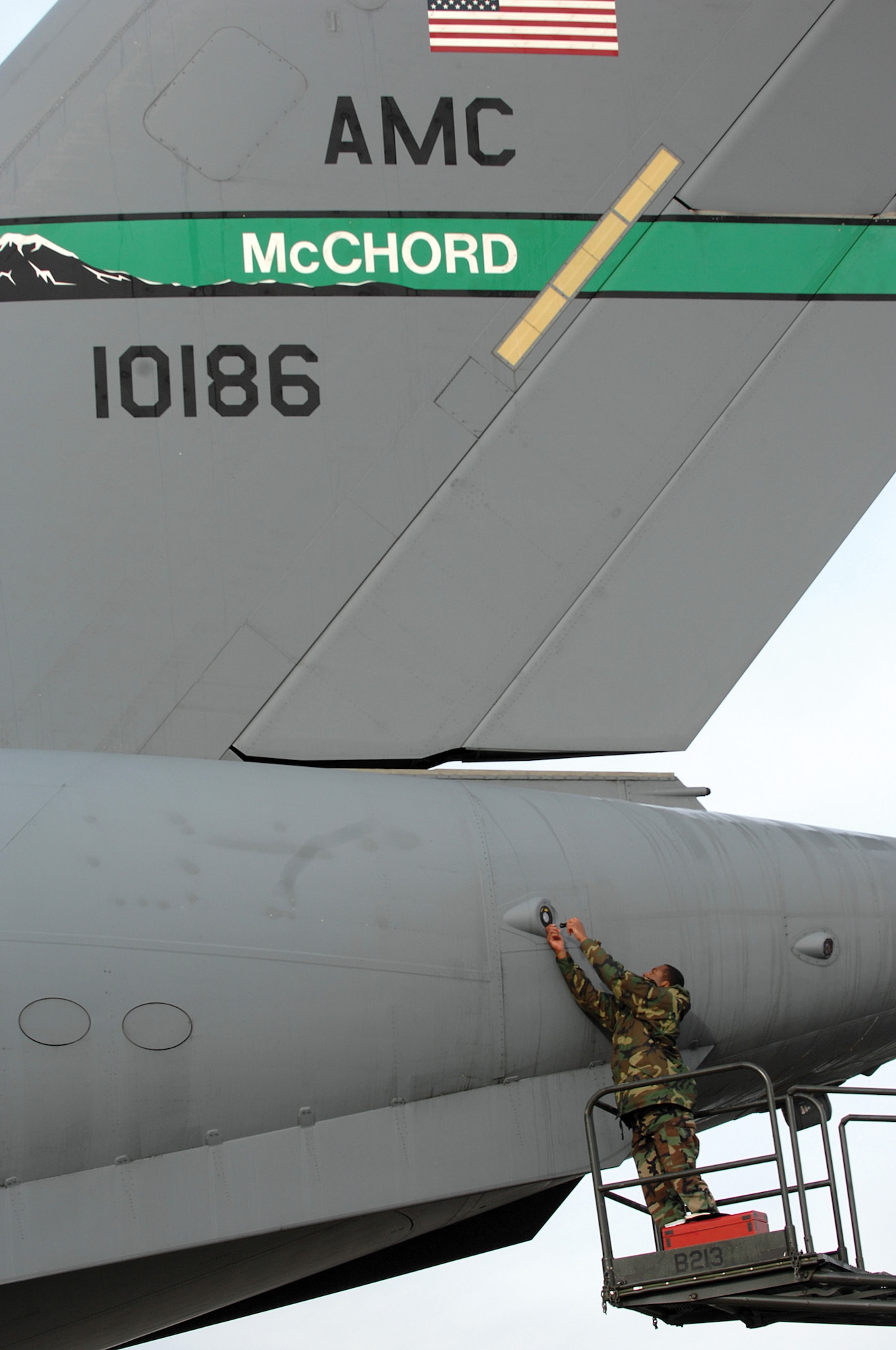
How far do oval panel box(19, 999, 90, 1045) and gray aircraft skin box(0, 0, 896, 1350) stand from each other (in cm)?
44

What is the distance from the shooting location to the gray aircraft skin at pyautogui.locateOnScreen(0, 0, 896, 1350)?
13.2 feet

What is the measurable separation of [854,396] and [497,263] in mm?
1352

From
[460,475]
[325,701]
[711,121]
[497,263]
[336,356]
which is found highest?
[711,121]

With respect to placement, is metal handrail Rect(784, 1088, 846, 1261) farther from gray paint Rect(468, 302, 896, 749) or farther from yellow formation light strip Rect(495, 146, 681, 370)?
yellow formation light strip Rect(495, 146, 681, 370)

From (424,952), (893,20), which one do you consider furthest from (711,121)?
(424,952)

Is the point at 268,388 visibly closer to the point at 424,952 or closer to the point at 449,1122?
the point at 424,952

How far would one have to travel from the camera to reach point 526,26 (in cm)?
489

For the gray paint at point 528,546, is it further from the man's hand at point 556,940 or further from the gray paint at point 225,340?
the man's hand at point 556,940

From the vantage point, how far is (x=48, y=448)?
4.43 m

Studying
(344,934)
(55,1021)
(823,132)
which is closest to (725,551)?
(823,132)

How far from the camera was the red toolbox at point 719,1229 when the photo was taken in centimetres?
392

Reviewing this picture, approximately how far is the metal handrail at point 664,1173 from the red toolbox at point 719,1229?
0.10m

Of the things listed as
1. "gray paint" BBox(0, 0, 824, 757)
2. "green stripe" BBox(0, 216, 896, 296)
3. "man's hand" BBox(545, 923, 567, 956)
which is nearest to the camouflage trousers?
"man's hand" BBox(545, 923, 567, 956)

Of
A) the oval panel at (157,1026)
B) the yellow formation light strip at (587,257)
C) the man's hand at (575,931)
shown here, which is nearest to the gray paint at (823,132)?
the yellow formation light strip at (587,257)
